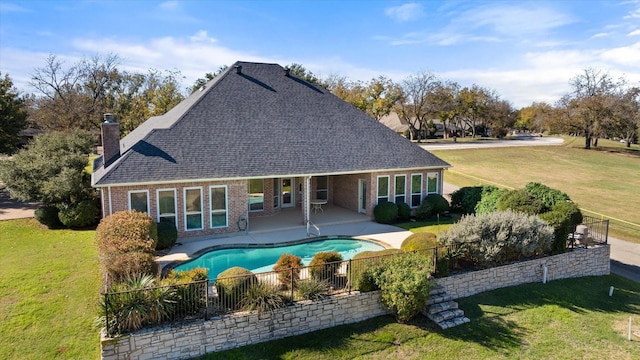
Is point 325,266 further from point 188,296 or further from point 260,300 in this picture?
point 188,296

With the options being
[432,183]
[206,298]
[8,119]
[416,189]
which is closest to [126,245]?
[206,298]

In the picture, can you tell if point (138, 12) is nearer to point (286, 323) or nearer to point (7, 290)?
point (7, 290)

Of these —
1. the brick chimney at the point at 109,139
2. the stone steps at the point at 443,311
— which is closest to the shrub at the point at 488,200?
the stone steps at the point at 443,311

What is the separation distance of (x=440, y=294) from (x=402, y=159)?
11.0 m

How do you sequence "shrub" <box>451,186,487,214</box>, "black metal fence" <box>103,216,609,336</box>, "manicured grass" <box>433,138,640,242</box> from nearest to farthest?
"black metal fence" <box>103,216,609,336</box>
"shrub" <box>451,186,487,214</box>
"manicured grass" <box>433,138,640,242</box>

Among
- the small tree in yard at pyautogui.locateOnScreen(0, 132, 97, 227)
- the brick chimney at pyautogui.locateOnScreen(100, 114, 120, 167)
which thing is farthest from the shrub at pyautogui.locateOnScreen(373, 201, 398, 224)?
the small tree in yard at pyautogui.locateOnScreen(0, 132, 97, 227)

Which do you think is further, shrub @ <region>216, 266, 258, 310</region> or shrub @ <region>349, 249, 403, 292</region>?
shrub @ <region>349, 249, 403, 292</region>

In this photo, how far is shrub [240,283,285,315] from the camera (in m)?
10.9

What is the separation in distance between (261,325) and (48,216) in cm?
1527

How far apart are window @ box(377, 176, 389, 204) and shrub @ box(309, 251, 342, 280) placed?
9822 millimetres

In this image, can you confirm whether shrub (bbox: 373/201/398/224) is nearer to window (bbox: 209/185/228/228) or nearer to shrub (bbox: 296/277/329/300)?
window (bbox: 209/185/228/228)

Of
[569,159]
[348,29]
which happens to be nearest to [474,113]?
[569,159]

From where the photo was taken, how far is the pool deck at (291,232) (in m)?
17.3

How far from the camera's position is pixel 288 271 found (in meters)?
12.2
